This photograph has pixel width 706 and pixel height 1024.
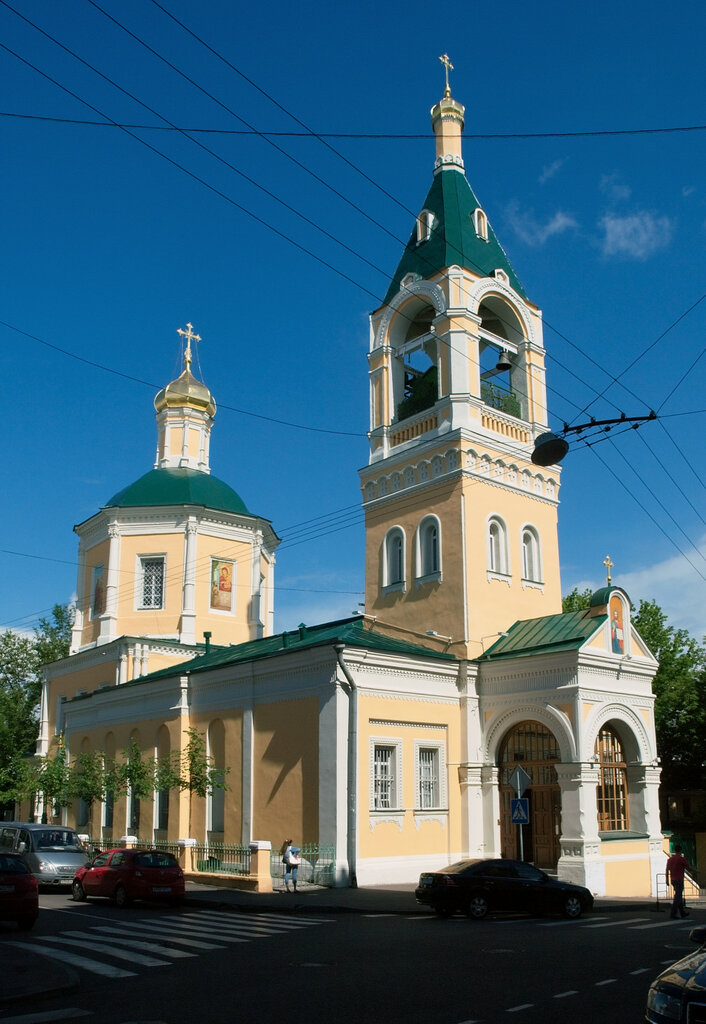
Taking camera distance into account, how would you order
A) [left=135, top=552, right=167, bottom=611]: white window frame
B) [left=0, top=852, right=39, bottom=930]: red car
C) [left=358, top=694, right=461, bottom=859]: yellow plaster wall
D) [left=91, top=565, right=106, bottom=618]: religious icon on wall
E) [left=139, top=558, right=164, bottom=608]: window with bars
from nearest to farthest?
1. [left=0, top=852, right=39, bottom=930]: red car
2. [left=358, top=694, right=461, bottom=859]: yellow plaster wall
3. [left=135, top=552, right=167, bottom=611]: white window frame
4. [left=139, top=558, right=164, bottom=608]: window with bars
5. [left=91, top=565, right=106, bottom=618]: religious icon on wall

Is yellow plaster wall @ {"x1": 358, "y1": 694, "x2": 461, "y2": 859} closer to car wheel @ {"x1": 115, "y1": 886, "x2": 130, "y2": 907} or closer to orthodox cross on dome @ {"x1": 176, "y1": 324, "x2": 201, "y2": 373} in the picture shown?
car wheel @ {"x1": 115, "y1": 886, "x2": 130, "y2": 907}

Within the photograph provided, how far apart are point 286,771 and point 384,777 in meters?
2.50

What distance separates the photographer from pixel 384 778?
2294 centimetres

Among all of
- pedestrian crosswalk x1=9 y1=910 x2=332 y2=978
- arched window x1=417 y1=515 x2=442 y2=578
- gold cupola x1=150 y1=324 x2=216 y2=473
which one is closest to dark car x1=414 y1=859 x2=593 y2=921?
pedestrian crosswalk x1=9 y1=910 x2=332 y2=978

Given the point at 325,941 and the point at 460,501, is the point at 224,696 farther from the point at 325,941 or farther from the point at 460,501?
the point at 325,941

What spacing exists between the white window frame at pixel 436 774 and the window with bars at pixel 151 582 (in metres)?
15.2

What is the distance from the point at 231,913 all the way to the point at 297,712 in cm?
615

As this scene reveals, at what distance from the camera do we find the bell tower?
86.9ft

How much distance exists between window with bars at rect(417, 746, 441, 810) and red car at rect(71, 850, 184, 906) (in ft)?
21.8

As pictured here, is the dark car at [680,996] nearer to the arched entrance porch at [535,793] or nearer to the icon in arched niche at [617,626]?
the arched entrance porch at [535,793]

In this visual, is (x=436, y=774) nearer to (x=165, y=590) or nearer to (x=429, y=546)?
(x=429, y=546)

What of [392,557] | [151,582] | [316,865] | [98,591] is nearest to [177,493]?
[151,582]

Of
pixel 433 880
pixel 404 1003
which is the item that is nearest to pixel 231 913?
pixel 433 880

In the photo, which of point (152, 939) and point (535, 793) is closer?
point (152, 939)
